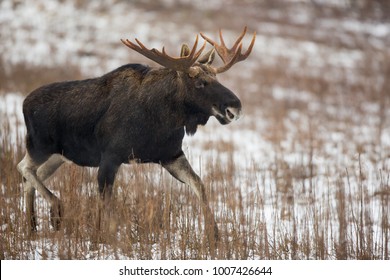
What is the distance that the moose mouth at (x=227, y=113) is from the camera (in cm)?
448

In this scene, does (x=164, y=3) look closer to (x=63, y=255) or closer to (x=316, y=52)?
(x=316, y=52)

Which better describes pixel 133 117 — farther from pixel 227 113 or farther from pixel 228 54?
pixel 228 54

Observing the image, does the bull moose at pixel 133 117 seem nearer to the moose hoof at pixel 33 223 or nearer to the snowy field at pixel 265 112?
the moose hoof at pixel 33 223

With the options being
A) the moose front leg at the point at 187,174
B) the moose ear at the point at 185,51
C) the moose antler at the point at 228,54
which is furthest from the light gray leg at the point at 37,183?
the moose antler at the point at 228,54

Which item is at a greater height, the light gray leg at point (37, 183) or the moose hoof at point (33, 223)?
the light gray leg at point (37, 183)

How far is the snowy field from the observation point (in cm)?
499

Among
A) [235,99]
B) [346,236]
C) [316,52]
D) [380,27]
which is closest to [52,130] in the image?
[235,99]

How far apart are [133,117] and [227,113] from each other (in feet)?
2.49

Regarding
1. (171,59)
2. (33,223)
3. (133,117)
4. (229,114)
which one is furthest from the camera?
(33,223)

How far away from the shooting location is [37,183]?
5195 mm

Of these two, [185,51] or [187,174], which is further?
[187,174]

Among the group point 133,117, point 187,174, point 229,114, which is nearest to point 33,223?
point 133,117

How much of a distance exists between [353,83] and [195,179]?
10.8 meters

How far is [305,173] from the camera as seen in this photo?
8.14 meters
